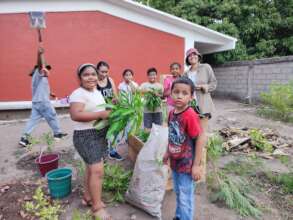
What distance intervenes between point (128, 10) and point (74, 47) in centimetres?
225

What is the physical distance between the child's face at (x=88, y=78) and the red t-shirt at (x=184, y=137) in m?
0.88

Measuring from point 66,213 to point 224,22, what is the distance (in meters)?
11.6

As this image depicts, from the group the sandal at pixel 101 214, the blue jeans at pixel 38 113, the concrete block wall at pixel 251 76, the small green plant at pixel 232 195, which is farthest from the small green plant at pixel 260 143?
the concrete block wall at pixel 251 76

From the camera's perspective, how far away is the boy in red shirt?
6.52 ft

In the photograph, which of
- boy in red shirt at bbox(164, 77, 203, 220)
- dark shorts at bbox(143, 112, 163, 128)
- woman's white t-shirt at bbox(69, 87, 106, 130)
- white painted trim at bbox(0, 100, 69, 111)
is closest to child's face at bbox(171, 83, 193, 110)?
boy in red shirt at bbox(164, 77, 203, 220)

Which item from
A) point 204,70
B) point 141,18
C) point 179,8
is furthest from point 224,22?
point 204,70

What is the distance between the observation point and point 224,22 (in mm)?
11656

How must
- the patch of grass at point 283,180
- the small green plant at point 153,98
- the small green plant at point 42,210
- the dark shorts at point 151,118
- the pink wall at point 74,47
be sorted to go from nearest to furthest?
the small green plant at point 42,210, the patch of grass at point 283,180, the small green plant at point 153,98, the dark shorts at point 151,118, the pink wall at point 74,47

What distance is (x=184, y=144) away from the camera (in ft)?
6.81

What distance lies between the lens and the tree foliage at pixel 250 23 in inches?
465

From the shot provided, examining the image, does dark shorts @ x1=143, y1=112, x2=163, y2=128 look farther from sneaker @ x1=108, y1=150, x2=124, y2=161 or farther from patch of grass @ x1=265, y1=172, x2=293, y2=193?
patch of grass @ x1=265, y1=172, x2=293, y2=193

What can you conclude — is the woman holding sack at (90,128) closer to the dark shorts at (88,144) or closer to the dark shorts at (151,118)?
the dark shorts at (88,144)

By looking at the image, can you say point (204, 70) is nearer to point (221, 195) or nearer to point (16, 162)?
point (221, 195)

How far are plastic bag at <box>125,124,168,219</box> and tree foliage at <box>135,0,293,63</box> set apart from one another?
10493mm
